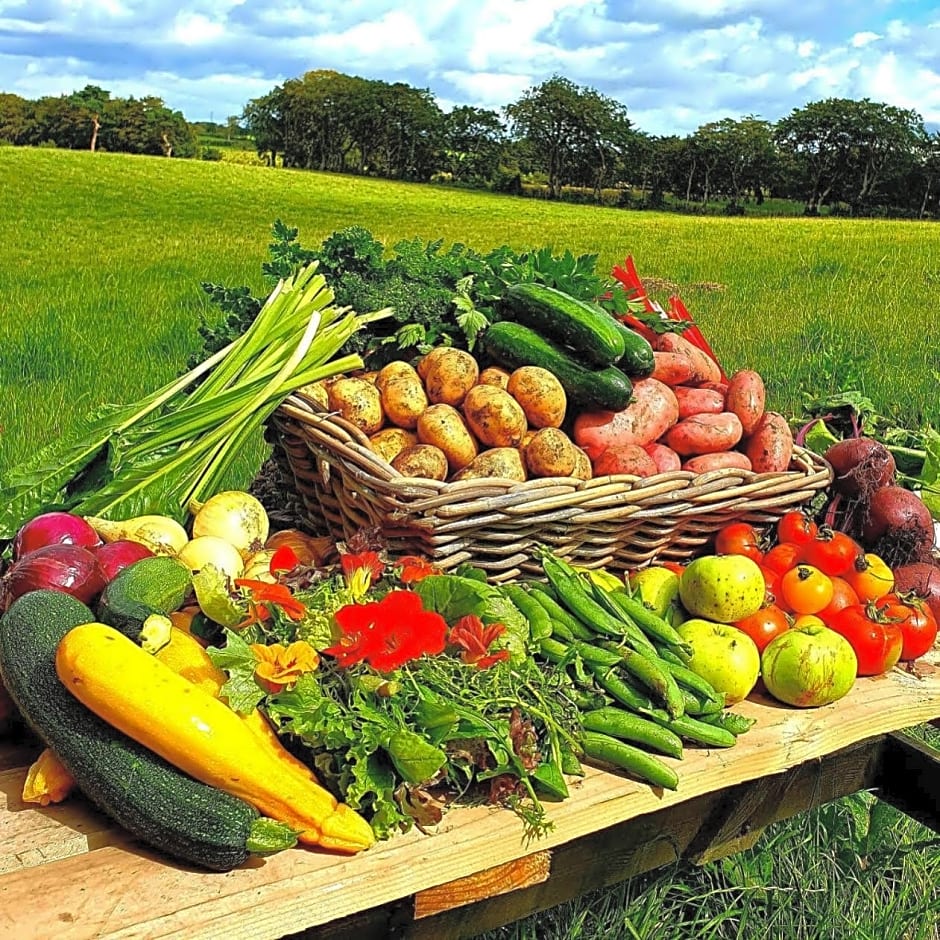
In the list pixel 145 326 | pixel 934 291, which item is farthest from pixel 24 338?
pixel 934 291

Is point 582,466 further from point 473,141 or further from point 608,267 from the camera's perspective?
point 473,141

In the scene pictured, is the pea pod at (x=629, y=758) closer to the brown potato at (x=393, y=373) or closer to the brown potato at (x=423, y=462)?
the brown potato at (x=423, y=462)

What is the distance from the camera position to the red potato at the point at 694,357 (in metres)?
3.28

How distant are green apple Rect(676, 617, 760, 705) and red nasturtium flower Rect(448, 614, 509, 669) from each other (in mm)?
599

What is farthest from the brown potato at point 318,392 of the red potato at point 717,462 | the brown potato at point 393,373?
the red potato at point 717,462

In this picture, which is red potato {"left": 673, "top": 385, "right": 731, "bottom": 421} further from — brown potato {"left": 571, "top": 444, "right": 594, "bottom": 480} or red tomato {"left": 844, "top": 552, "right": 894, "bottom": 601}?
red tomato {"left": 844, "top": 552, "right": 894, "bottom": 601}

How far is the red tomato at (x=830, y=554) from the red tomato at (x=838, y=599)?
4 centimetres

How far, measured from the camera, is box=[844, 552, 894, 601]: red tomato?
2844mm

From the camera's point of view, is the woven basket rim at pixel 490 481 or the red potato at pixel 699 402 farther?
the red potato at pixel 699 402

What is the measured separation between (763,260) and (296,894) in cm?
1569

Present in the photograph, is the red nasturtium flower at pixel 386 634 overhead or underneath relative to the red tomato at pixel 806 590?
overhead

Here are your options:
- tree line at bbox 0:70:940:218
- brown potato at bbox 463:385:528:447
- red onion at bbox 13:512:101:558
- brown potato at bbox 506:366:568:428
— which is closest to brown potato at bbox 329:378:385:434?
brown potato at bbox 463:385:528:447

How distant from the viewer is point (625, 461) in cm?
291

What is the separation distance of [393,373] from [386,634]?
3.80 ft
